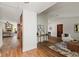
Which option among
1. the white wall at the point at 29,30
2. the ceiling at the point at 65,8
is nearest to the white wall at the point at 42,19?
the ceiling at the point at 65,8

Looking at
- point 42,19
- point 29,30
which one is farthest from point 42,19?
point 29,30

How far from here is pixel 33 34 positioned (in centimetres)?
547

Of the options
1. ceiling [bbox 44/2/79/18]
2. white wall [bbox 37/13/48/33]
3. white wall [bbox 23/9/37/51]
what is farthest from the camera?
white wall [bbox 37/13/48/33]

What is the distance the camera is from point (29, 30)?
5211 mm

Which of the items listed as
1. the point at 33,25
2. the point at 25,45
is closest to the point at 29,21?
the point at 33,25

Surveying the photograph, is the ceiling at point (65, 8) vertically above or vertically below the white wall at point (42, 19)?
above

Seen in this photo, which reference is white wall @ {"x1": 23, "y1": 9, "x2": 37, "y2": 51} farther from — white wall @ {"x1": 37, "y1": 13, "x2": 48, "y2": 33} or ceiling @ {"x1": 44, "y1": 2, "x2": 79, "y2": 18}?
white wall @ {"x1": 37, "y1": 13, "x2": 48, "y2": 33}

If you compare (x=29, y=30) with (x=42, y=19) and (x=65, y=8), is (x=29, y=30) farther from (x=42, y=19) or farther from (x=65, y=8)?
(x=42, y=19)

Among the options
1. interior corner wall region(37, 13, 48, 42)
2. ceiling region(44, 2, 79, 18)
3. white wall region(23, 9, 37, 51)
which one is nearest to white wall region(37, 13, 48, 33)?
interior corner wall region(37, 13, 48, 42)

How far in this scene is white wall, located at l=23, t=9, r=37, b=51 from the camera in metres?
4.98

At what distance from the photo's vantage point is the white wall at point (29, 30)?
4.98 metres

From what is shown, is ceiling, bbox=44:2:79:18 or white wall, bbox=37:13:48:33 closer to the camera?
ceiling, bbox=44:2:79:18

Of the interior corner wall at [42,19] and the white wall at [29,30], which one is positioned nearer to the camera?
the white wall at [29,30]

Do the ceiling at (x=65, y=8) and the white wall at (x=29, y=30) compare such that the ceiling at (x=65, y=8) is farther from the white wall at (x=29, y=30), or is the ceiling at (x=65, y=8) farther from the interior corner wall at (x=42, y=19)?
the white wall at (x=29, y=30)
